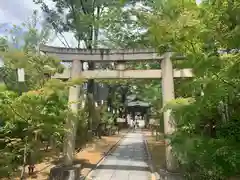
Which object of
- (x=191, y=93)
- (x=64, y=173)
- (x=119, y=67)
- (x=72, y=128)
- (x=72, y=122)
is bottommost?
(x=64, y=173)

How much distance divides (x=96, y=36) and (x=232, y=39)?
17.0m

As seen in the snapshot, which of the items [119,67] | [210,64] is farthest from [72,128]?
[210,64]

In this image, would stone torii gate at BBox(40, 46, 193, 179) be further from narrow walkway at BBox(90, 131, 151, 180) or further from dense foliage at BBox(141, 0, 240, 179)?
dense foliage at BBox(141, 0, 240, 179)

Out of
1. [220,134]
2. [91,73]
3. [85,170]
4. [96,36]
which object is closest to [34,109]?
[91,73]

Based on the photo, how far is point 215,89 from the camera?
4258mm

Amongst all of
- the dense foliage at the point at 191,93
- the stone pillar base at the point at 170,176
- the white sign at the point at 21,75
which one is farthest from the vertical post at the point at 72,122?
the stone pillar base at the point at 170,176

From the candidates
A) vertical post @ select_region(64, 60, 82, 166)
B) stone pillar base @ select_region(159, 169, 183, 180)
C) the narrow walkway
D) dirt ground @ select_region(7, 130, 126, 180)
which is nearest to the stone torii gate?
Answer: vertical post @ select_region(64, 60, 82, 166)

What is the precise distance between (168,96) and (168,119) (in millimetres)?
779

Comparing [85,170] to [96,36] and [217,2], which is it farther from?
[96,36]

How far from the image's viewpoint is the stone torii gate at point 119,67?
8719 mm

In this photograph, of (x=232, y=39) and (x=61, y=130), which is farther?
(x=61, y=130)

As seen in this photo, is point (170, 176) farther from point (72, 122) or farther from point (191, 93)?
point (72, 122)

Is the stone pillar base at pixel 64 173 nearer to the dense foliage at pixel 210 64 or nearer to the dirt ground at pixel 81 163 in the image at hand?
the dirt ground at pixel 81 163

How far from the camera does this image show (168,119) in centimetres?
853
